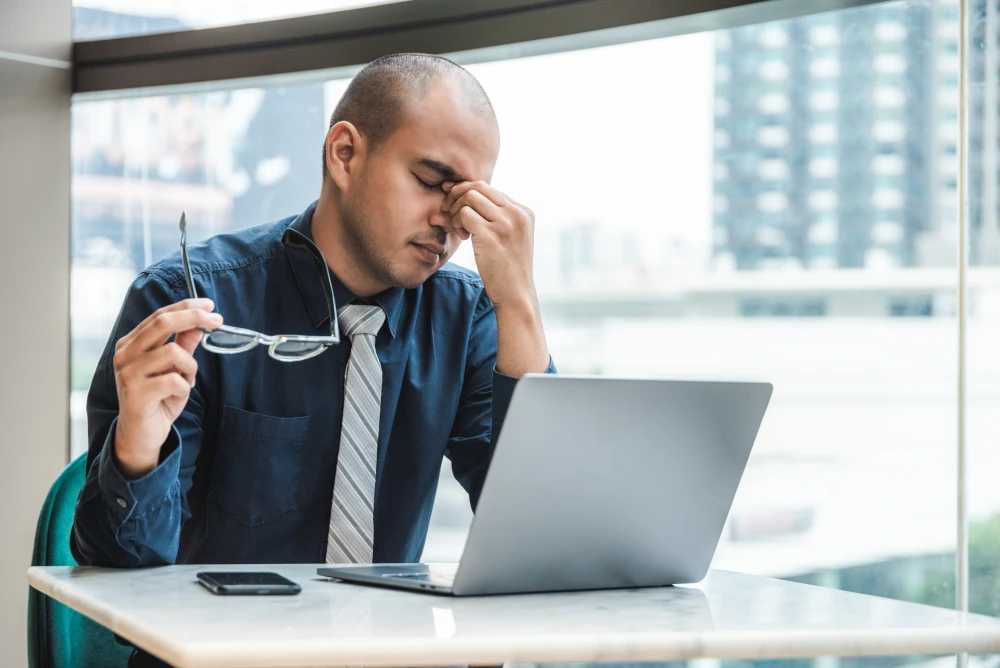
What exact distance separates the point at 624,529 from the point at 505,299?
1.82 ft

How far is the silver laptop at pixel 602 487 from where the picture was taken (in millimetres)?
979

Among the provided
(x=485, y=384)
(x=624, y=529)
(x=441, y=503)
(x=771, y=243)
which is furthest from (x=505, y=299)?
(x=441, y=503)

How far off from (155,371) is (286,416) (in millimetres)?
467

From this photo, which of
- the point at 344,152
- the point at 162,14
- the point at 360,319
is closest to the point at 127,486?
the point at 360,319

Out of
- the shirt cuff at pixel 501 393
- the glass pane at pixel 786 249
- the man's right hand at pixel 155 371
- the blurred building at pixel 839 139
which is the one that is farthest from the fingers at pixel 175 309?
the blurred building at pixel 839 139

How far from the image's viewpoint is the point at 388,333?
171cm

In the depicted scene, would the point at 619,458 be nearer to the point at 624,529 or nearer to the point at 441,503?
the point at 624,529

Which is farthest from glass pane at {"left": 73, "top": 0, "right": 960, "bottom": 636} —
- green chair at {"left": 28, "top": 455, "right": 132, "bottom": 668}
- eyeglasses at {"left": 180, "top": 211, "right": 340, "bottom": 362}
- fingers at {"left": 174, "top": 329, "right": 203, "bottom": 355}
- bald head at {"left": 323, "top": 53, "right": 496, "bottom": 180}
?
green chair at {"left": 28, "top": 455, "right": 132, "bottom": 668}

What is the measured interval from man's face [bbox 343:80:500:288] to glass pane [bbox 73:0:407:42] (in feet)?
3.56

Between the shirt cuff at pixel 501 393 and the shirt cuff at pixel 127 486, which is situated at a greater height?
the shirt cuff at pixel 501 393

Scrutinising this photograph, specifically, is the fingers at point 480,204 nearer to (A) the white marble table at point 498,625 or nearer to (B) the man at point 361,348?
(B) the man at point 361,348

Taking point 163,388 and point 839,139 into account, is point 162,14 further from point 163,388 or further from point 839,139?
point 163,388

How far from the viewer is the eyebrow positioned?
1605 millimetres

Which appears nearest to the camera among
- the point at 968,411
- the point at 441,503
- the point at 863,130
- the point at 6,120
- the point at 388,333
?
the point at 388,333
